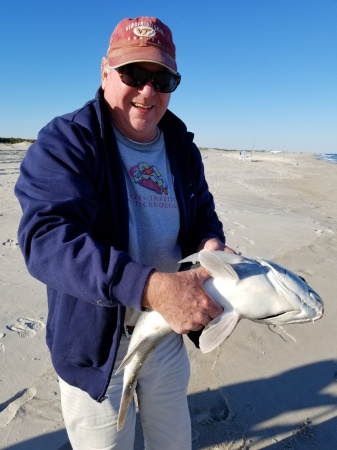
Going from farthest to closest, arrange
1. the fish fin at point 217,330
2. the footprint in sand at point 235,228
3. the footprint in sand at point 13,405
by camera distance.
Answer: the footprint in sand at point 235,228 < the footprint in sand at point 13,405 < the fish fin at point 217,330

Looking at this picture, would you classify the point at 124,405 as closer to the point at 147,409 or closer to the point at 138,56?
the point at 147,409

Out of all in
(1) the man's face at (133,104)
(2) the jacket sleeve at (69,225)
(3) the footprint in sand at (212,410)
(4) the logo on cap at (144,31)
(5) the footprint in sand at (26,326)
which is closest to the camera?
(2) the jacket sleeve at (69,225)

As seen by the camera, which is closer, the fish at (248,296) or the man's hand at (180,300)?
the man's hand at (180,300)

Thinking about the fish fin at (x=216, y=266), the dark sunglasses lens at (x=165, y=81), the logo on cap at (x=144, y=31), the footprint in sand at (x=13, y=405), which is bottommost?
the footprint in sand at (x=13, y=405)

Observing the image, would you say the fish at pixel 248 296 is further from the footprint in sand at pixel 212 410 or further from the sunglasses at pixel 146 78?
the footprint in sand at pixel 212 410

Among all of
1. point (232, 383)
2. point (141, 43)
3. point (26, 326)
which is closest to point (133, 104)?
point (141, 43)

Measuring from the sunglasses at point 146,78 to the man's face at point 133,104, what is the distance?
0.07 feet

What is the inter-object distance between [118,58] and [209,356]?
2.92 m

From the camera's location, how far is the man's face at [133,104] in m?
2.08

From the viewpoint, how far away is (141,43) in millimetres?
1984

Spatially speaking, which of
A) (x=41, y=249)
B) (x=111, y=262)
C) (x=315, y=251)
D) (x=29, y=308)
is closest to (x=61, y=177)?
(x=41, y=249)

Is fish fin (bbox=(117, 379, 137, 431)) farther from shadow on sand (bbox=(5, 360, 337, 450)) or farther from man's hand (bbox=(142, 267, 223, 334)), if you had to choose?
shadow on sand (bbox=(5, 360, 337, 450))

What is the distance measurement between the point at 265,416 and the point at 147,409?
136cm

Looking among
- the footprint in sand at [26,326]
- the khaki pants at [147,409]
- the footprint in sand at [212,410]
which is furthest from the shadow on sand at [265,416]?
the footprint in sand at [26,326]
